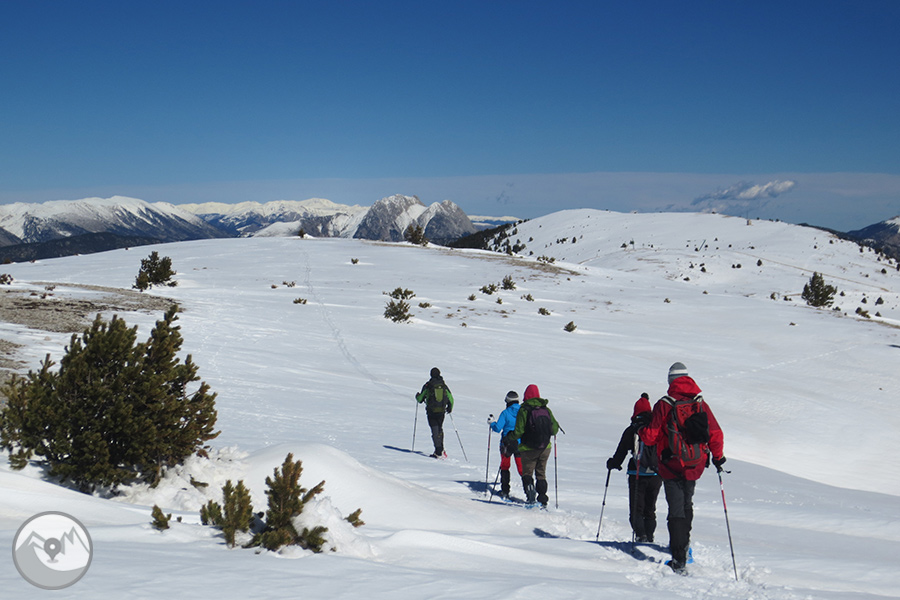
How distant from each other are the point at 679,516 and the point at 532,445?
258cm

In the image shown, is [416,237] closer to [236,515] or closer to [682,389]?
[682,389]

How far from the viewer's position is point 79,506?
5.02 m

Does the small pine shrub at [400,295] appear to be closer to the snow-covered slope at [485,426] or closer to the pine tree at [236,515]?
the snow-covered slope at [485,426]

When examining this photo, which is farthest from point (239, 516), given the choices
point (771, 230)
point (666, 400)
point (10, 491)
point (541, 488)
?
point (771, 230)

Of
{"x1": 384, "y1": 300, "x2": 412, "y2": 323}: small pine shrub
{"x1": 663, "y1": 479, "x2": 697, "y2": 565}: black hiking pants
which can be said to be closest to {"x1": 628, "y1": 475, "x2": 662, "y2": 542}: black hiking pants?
{"x1": 663, "y1": 479, "x2": 697, "y2": 565}: black hiking pants

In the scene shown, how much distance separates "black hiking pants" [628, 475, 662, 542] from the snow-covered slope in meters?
0.28

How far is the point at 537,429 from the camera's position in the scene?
8055mm

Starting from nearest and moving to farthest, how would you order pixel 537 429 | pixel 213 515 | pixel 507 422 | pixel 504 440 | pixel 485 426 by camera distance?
1. pixel 213 515
2. pixel 537 429
3. pixel 504 440
4. pixel 507 422
5. pixel 485 426

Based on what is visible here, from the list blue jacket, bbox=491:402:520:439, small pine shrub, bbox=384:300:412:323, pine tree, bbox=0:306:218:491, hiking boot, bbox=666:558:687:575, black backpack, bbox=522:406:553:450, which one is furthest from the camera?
small pine shrub, bbox=384:300:412:323

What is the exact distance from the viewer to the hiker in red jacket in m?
5.68

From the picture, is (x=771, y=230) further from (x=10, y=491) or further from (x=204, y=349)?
(x=10, y=491)

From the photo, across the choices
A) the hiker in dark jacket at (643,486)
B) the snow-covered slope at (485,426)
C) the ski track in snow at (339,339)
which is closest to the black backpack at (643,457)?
the hiker in dark jacket at (643,486)

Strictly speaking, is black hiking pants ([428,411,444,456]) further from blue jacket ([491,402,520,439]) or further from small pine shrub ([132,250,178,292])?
small pine shrub ([132,250,178,292])

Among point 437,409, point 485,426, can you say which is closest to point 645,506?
point 437,409
